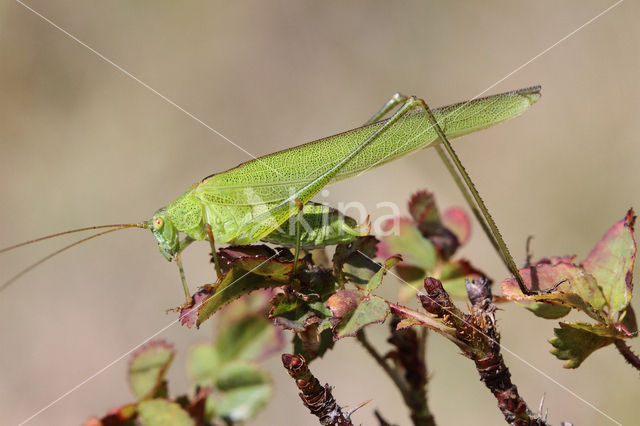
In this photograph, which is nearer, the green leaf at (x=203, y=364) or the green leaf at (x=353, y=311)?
the green leaf at (x=353, y=311)

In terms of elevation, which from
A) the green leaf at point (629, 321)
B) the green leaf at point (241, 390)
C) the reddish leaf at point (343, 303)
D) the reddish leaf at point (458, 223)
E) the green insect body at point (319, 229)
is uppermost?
the green insect body at point (319, 229)

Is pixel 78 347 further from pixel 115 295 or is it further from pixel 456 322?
pixel 456 322

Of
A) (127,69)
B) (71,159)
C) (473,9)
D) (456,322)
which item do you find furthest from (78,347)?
(473,9)

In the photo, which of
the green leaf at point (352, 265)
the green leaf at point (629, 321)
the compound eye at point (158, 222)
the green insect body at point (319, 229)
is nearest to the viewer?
the green leaf at point (629, 321)

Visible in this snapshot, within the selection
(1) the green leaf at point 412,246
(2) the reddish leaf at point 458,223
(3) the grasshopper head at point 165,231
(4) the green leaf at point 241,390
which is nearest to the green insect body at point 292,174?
(3) the grasshopper head at point 165,231

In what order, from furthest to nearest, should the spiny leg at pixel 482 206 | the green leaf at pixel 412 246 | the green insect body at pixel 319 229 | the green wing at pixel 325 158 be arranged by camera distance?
the green wing at pixel 325 158, the green insect body at pixel 319 229, the green leaf at pixel 412 246, the spiny leg at pixel 482 206

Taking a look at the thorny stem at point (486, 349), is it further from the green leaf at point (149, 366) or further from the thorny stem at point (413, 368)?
the green leaf at point (149, 366)

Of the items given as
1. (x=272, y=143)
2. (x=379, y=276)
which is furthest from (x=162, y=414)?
(x=272, y=143)

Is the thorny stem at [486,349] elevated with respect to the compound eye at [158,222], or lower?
lower
